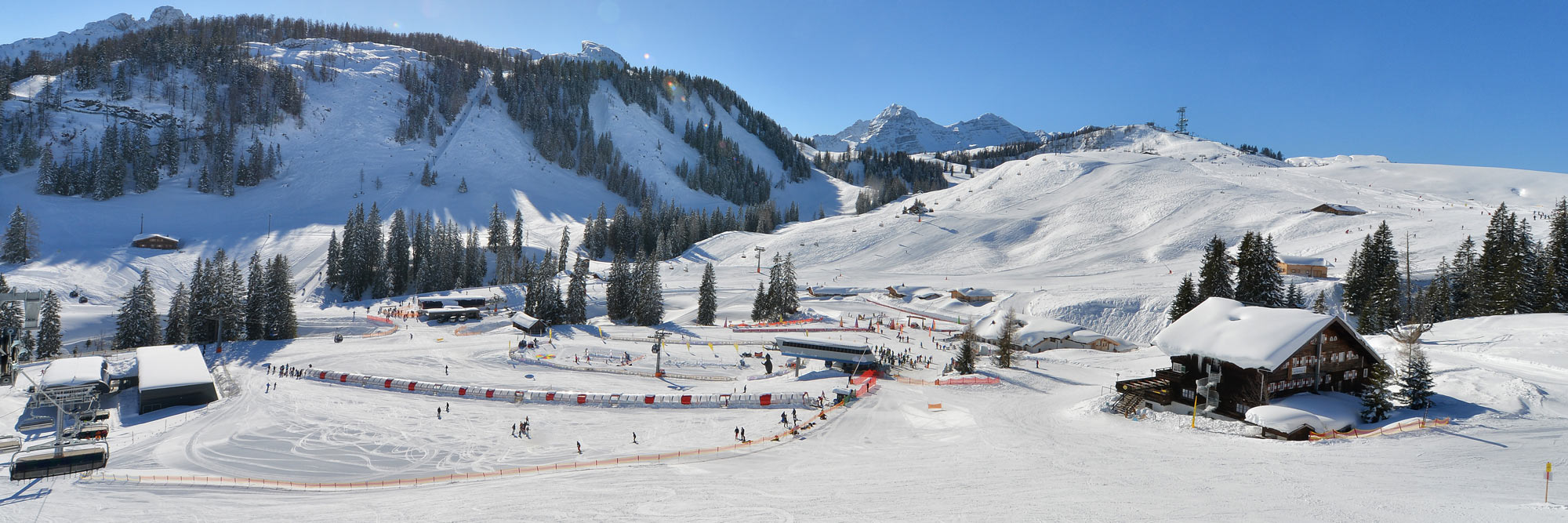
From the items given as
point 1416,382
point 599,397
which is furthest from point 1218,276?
point 599,397

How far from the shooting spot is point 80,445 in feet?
76.1

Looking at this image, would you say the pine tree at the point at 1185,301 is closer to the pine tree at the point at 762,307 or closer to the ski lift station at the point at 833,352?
the ski lift station at the point at 833,352

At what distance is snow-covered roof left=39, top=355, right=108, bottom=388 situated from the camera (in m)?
36.1

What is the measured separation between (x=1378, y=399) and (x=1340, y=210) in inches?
3670

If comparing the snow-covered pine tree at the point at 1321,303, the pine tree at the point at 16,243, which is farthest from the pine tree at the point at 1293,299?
the pine tree at the point at 16,243

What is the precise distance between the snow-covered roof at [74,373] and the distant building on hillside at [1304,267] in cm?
9755

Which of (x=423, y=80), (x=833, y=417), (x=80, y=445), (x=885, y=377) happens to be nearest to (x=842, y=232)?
(x=885, y=377)

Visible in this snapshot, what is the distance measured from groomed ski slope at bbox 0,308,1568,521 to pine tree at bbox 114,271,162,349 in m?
24.1

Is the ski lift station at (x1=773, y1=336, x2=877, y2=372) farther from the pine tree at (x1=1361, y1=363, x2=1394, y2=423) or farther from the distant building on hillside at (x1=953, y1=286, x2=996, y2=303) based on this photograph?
the distant building on hillside at (x1=953, y1=286, x2=996, y2=303)

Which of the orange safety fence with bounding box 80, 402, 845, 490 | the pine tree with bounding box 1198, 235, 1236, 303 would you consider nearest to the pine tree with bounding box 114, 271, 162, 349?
the orange safety fence with bounding box 80, 402, 845, 490

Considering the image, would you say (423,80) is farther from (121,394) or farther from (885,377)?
(885,377)

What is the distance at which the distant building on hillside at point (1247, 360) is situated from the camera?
25.0 meters

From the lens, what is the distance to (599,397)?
113 ft

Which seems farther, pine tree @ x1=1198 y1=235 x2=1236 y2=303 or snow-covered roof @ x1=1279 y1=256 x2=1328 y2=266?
snow-covered roof @ x1=1279 y1=256 x2=1328 y2=266
